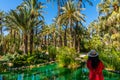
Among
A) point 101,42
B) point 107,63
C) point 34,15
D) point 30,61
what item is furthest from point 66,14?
point 107,63

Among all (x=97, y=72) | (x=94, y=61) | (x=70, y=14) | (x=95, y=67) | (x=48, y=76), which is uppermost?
(x=70, y=14)

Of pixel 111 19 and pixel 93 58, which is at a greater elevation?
pixel 111 19

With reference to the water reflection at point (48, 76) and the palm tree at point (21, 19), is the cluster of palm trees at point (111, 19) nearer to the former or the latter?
the palm tree at point (21, 19)

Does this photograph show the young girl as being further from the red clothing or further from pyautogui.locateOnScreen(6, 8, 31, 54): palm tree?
pyautogui.locateOnScreen(6, 8, 31, 54): palm tree

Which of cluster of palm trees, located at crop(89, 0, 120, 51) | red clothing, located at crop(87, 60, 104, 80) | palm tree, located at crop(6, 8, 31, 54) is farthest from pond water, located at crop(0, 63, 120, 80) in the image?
cluster of palm trees, located at crop(89, 0, 120, 51)

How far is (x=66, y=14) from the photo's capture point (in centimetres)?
4084

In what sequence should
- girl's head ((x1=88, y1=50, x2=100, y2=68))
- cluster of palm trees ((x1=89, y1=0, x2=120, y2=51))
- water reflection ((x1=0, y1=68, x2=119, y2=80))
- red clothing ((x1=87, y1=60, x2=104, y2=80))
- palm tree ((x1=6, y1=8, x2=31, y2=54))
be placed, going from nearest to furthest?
girl's head ((x1=88, y1=50, x2=100, y2=68)), red clothing ((x1=87, y1=60, x2=104, y2=80)), water reflection ((x1=0, y1=68, x2=119, y2=80)), palm tree ((x1=6, y1=8, x2=31, y2=54)), cluster of palm trees ((x1=89, y1=0, x2=120, y2=51))

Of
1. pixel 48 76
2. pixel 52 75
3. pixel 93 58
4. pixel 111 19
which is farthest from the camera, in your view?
pixel 111 19

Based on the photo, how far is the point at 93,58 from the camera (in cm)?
480

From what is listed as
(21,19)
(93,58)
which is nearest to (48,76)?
(93,58)

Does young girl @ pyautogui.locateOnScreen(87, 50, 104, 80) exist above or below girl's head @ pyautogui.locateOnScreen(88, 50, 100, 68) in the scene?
below

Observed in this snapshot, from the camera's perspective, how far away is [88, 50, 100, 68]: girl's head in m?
4.76

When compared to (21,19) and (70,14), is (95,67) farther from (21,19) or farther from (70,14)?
(70,14)

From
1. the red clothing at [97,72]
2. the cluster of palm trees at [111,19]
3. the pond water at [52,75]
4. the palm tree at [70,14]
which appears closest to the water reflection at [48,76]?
the pond water at [52,75]
